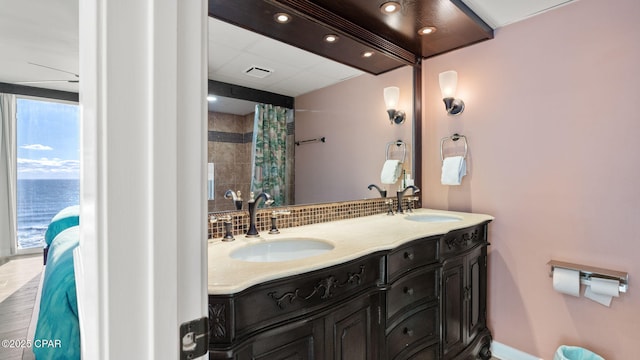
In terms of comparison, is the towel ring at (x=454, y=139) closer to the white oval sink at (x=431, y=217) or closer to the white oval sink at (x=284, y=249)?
the white oval sink at (x=431, y=217)

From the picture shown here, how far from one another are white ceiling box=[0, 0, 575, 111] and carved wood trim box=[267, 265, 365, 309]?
3.68 feet

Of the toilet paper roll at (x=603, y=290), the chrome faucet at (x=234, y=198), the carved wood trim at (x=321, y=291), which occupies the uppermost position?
the chrome faucet at (x=234, y=198)

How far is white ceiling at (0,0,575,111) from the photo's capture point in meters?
1.53

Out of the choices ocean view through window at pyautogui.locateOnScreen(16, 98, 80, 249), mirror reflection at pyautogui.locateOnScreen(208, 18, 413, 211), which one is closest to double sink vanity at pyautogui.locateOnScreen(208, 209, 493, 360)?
mirror reflection at pyautogui.locateOnScreen(208, 18, 413, 211)

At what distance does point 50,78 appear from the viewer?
270 centimetres

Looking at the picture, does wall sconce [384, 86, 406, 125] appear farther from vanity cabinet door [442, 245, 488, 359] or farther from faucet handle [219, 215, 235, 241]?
faucet handle [219, 215, 235, 241]

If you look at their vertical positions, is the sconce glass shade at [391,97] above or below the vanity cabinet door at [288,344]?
above

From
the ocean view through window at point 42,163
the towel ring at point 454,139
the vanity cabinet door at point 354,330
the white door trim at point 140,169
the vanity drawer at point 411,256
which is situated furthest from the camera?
the ocean view through window at point 42,163

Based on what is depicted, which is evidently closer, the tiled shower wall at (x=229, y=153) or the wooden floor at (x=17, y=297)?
the tiled shower wall at (x=229, y=153)

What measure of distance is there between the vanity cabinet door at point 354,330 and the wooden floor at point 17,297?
5.86 feet

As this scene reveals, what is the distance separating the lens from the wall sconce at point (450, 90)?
220 cm

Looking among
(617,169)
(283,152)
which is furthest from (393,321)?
(617,169)

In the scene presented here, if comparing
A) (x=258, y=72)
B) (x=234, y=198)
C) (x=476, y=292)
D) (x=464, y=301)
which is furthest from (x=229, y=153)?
(x=476, y=292)

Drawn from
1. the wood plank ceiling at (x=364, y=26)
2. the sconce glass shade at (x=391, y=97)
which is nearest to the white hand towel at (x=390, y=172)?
the sconce glass shade at (x=391, y=97)
